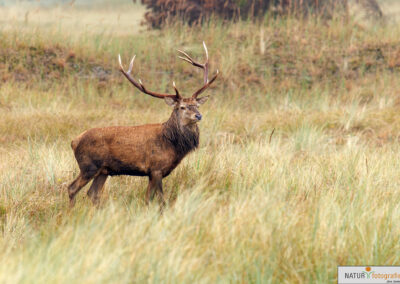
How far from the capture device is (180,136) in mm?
6352

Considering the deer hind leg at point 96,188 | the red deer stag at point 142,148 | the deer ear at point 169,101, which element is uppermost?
the deer ear at point 169,101

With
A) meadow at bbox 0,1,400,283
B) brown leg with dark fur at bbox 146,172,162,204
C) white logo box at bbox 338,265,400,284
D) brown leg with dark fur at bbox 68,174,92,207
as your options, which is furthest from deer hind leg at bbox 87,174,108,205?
white logo box at bbox 338,265,400,284

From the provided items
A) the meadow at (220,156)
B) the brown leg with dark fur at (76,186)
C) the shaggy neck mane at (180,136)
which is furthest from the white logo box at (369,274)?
the brown leg with dark fur at (76,186)

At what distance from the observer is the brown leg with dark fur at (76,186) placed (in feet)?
20.9

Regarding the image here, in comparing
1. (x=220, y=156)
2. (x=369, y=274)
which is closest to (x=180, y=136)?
(x=220, y=156)

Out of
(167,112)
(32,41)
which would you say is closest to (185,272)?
(167,112)

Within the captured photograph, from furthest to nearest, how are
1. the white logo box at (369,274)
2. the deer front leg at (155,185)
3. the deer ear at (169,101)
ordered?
1. the deer ear at (169,101)
2. the deer front leg at (155,185)
3. the white logo box at (369,274)

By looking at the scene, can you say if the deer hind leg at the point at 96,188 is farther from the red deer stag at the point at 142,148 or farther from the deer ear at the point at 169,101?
the deer ear at the point at 169,101

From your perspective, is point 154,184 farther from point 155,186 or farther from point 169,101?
point 169,101

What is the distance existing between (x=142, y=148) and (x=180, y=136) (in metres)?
0.39

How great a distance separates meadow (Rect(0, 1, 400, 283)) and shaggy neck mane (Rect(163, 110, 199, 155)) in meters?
0.38

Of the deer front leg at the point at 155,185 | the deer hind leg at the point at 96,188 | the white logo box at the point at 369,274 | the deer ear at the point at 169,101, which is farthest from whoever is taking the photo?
the deer hind leg at the point at 96,188

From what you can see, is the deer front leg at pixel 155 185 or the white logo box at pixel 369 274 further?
the deer front leg at pixel 155 185

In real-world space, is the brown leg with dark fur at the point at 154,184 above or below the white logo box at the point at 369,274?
above
